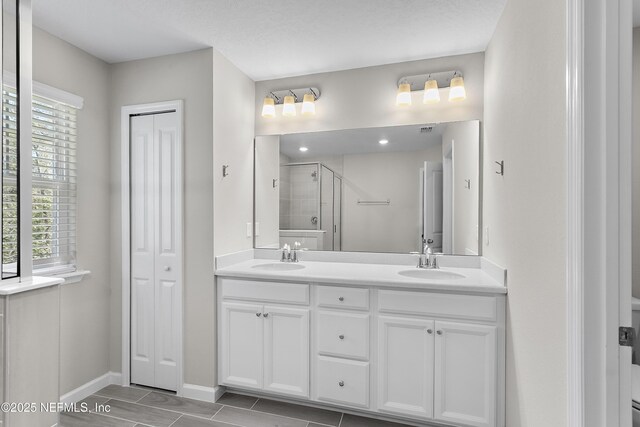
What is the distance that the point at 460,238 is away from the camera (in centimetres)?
247

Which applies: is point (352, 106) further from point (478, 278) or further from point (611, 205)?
point (611, 205)

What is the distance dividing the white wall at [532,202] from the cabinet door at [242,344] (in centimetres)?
152

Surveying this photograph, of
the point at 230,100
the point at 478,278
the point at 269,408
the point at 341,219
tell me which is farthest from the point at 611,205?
the point at 230,100

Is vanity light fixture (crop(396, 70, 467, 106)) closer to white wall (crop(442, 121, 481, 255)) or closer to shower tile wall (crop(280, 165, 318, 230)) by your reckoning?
white wall (crop(442, 121, 481, 255))

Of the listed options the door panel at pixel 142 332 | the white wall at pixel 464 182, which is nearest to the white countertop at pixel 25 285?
the door panel at pixel 142 332

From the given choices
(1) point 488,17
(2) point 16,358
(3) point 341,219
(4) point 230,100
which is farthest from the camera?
(3) point 341,219

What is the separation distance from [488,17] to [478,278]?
1.58m

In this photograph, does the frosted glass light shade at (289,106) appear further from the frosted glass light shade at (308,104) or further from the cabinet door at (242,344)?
the cabinet door at (242,344)

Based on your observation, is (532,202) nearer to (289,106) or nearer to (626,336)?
(626,336)

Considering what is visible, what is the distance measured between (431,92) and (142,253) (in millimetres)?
2477

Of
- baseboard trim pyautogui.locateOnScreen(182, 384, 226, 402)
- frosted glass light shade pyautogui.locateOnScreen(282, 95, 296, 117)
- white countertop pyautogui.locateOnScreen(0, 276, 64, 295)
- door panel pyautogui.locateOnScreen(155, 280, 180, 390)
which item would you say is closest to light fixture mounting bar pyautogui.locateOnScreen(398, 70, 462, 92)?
frosted glass light shade pyautogui.locateOnScreen(282, 95, 296, 117)

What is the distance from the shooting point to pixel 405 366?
6.44 ft

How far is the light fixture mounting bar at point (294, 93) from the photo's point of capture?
276 centimetres

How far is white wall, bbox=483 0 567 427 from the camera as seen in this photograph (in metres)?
1.13
